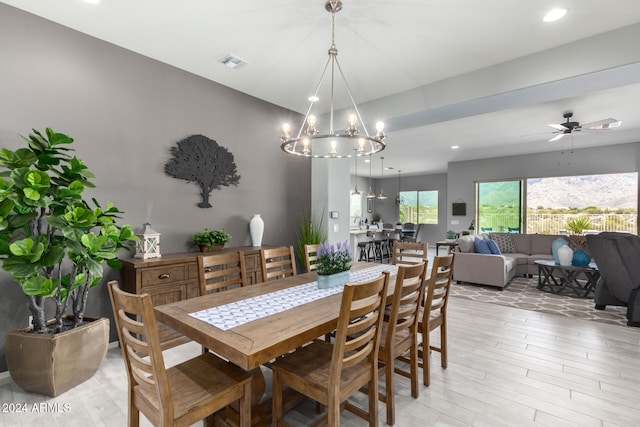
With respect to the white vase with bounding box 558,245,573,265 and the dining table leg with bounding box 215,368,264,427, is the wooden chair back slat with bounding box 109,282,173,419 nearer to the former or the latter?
the dining table leg with bounding box 215,368,264,427

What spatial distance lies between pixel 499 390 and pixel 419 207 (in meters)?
10.8

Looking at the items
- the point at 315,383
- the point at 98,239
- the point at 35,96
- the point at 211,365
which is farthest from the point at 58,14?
the point at 315,383

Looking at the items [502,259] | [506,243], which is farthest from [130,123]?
[506,243]

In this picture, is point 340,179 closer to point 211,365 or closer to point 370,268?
point 370,268

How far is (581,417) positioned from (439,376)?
35.3 inches

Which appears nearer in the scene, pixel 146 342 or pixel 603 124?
pixel 146 342

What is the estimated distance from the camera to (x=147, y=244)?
3.08 meters

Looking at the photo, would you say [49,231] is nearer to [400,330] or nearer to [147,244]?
[147,244]

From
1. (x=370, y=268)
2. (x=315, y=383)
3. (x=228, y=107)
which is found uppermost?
(x=228, y=107)

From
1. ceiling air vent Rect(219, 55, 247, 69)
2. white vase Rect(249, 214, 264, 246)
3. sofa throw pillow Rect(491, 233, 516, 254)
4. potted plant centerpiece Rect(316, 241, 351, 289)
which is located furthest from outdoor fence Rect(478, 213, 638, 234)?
ceiling air vent Rect(219, 55, 247, 69)

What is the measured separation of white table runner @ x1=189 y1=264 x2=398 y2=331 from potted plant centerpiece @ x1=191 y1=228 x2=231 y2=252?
1.63 metres

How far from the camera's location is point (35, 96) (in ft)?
8.66

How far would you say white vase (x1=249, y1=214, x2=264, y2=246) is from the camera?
4.11 metres

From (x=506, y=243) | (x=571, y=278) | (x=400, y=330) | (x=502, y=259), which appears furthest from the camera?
(x=506, y=243)
